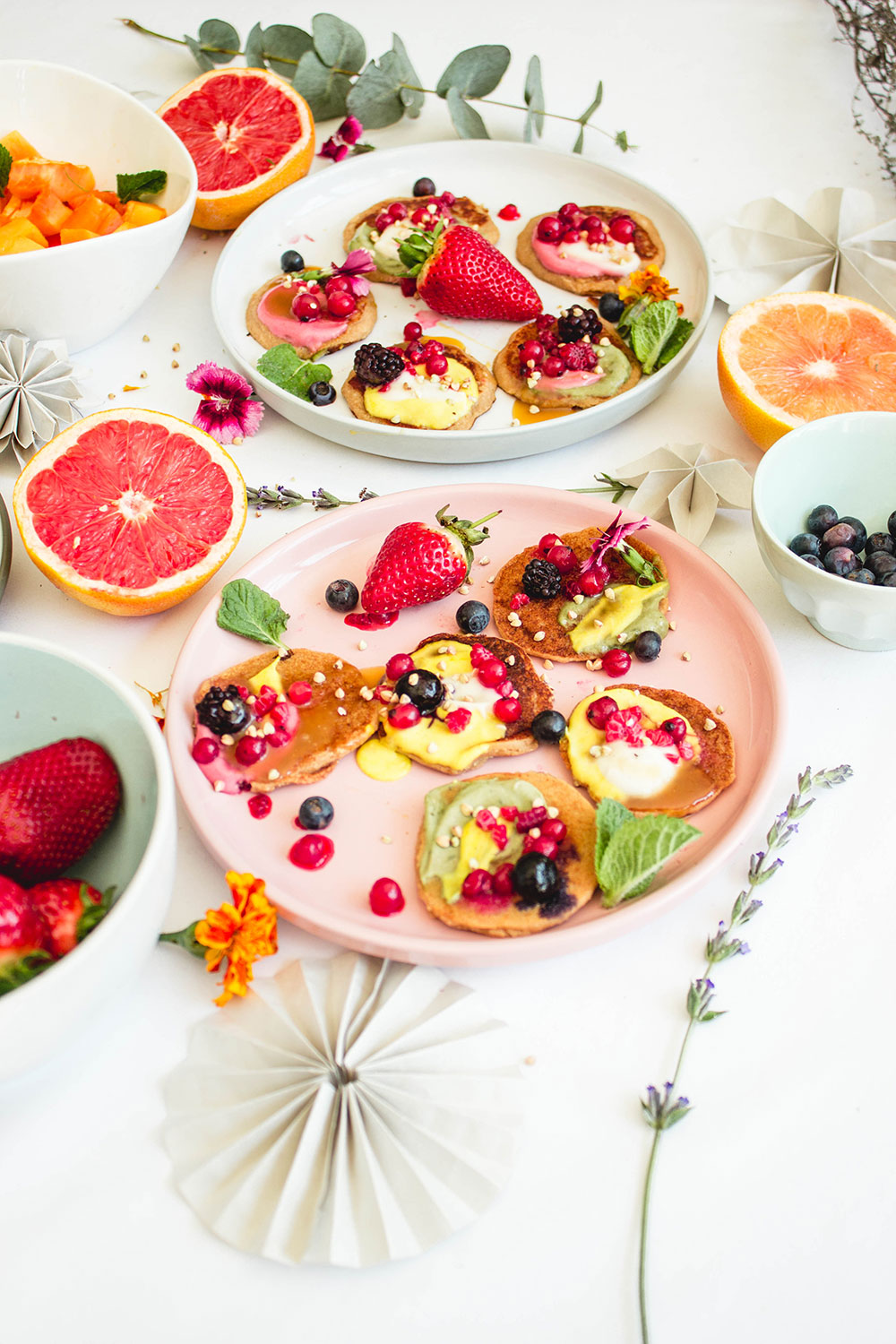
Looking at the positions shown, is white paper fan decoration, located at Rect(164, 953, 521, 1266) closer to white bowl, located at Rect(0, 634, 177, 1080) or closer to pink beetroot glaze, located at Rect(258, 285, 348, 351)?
white bowl, located at Rect(0, 634, 177, 1080)

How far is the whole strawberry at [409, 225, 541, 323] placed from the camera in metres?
2.51

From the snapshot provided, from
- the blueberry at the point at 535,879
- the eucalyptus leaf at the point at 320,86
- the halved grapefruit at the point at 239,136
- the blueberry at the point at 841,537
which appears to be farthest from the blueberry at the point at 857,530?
the eucalyptus leaf at the point at 320,86

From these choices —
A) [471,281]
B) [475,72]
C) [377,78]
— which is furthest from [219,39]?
[471,281]

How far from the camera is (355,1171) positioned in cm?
143

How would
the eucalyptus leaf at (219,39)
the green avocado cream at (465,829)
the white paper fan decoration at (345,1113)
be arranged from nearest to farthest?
1. the white paper fan decoration at (345,1113)
2. the green avocado cream at (465,829)
3. the eucalyptus leaf at (219,39)

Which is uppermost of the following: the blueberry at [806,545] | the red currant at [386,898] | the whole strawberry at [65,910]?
the blueberry at [806,545]

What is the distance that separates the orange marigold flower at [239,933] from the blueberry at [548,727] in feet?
1.84

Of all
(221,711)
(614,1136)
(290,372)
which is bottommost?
(614,1136)

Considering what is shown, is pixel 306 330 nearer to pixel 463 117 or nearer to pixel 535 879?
pixel 463 117

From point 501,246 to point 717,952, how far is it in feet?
6.57

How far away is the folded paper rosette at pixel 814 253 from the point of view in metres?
2.58

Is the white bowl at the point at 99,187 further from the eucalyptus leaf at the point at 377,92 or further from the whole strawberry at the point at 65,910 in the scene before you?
the whole strawberry at the point at 65,910

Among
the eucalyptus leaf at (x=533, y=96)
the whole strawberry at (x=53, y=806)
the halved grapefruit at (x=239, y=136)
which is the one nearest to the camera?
the whole strawberry at (x=53, y=806)

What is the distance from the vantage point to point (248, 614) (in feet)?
6.52
